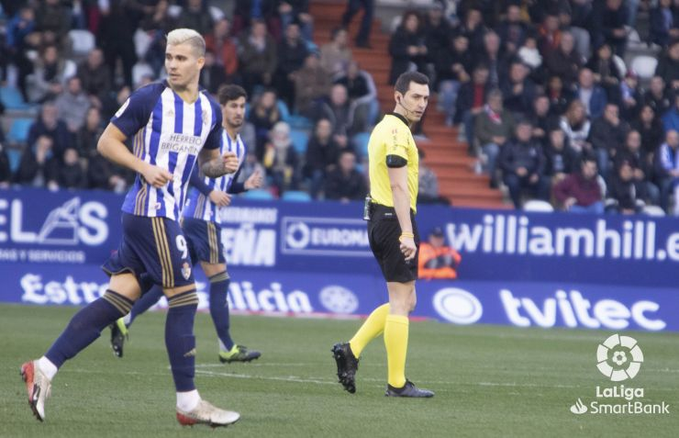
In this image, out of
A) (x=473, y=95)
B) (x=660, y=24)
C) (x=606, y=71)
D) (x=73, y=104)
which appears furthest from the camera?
(x=660, y=24)

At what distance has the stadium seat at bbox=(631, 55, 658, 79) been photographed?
28.1 m

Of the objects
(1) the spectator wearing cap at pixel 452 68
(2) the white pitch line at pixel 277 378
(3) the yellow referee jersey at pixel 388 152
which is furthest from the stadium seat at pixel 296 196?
(3) the yellow referee jersey at pixel 388 152

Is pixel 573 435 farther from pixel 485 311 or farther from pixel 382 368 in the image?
pixel 485 311

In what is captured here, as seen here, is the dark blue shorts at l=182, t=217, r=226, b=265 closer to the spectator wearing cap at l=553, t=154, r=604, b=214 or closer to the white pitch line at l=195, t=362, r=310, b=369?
the white pitch line at l=195, t=362, r=310, b=369

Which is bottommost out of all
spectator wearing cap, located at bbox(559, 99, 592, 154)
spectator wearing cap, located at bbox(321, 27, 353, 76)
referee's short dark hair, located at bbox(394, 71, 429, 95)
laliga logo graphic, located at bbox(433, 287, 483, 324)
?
laliga logo graphic, located at bbox(433, 287, 483, 324)

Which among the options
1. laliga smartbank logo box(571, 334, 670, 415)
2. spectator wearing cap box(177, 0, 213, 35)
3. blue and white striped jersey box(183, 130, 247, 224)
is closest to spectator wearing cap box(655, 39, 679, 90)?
spectator wearing cap box(177, 0, 213, 35)

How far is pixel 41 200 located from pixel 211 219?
791cm

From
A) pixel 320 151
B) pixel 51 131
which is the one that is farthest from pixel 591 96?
pixel 51 131

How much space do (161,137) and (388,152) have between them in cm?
227

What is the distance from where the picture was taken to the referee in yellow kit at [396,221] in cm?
987

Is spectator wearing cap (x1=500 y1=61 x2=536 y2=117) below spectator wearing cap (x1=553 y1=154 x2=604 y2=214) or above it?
above

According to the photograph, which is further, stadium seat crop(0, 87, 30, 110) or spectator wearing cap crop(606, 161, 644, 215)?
stadium seat crop(0, 87, 30, 110)

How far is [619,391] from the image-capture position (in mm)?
10562

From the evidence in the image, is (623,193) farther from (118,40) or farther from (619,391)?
(619,391)
